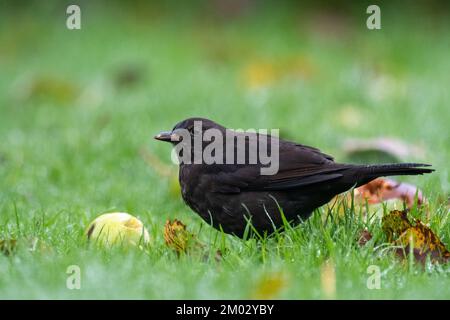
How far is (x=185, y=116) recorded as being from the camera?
24.2 ft

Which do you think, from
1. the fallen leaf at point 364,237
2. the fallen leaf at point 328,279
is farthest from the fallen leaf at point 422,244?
the fallen leaf at point 328,279

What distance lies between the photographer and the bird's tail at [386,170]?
4027 mm

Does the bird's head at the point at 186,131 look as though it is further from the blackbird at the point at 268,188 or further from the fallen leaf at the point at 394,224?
the fallen leaf at the point at 394,224

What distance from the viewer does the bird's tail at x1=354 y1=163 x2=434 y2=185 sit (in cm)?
403

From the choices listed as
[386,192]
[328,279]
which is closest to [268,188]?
[328,279]

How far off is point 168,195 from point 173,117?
196 centimetres

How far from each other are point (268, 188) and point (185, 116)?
3302 mm

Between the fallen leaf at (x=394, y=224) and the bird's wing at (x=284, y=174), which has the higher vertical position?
the bird's wing at (x=284, y=174)

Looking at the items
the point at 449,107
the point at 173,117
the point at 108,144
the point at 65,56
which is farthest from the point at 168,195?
the point at 65,56

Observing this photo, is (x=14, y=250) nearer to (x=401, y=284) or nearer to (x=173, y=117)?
(x=401, y=284)

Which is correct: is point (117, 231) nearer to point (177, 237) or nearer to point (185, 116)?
point (177, 237)

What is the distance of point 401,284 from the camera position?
3.52 metres

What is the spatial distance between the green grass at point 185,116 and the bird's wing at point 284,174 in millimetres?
204

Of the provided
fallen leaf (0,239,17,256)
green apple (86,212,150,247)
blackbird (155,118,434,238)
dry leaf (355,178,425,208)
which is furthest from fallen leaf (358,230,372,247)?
fallen leaf (0,239,17,256)
